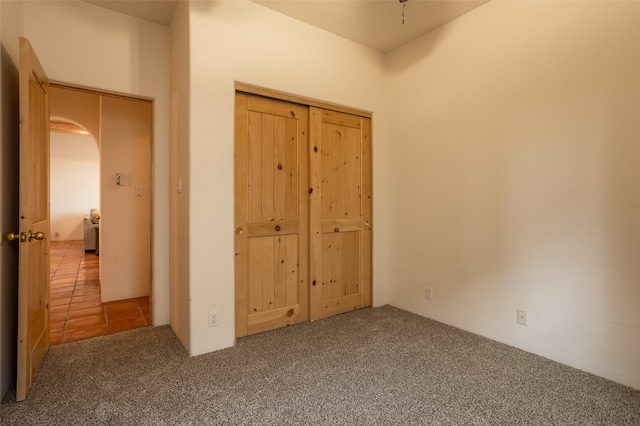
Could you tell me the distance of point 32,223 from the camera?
191cm

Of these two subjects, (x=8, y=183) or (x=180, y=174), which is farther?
(x=180, y=174)

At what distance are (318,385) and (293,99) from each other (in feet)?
7.44

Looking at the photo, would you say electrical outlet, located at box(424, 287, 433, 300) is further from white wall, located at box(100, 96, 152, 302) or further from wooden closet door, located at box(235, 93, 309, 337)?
white wall, located at box(100, 96, 152, 302)

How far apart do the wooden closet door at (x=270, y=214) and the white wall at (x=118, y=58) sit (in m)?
0.80

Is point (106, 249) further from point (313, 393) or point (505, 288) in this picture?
point (505, 288)

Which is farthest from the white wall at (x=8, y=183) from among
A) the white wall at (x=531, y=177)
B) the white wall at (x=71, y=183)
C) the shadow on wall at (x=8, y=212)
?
the white wall at (x=71, y=183)

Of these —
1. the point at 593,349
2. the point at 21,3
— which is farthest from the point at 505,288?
the point at 21,3

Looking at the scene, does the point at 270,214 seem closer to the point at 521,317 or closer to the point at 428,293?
the point at 428,293

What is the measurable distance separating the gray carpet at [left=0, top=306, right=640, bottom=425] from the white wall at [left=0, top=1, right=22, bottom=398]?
0.30 m

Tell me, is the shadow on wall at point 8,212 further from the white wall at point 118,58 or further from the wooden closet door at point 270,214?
the wooden closet door at point 270,214

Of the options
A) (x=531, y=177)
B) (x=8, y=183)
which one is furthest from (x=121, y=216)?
(x=531, y=177)

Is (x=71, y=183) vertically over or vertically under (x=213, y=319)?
over

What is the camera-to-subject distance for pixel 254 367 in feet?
7.13

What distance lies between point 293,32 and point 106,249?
310cm
